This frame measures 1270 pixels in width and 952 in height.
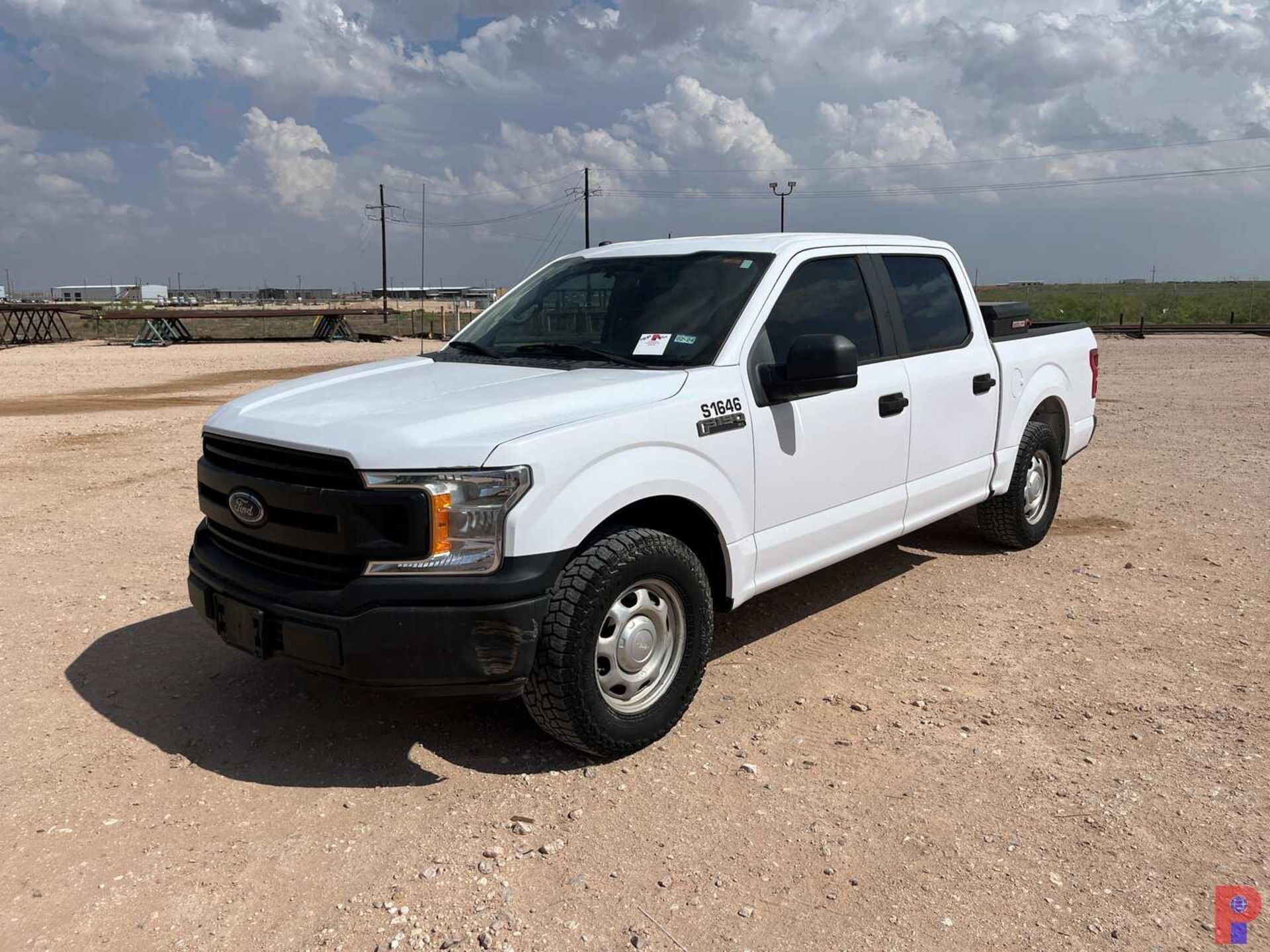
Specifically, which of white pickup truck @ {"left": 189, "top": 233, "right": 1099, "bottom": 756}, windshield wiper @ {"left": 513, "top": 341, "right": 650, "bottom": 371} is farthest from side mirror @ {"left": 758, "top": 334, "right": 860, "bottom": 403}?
windshield wiper @ {"left": 513, "top": 341, "right": 650, "bottom": 371}

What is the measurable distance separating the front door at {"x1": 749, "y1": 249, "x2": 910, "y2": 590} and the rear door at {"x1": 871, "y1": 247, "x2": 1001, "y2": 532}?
6.0 inches

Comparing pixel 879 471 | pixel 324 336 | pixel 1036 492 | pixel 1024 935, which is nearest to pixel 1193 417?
pixel 1036 492

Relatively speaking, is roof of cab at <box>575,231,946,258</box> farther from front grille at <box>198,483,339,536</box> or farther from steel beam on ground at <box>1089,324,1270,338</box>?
steel beam on ground at <box>1089,324,1270,338</box>

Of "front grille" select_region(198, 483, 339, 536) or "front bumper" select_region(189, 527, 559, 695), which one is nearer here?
"front bumper" select_region(189, 527, 559, 695)

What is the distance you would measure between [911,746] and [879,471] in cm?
143

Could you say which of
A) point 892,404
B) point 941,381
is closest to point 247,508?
point 892,404

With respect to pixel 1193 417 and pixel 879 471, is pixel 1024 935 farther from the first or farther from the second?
pixel 1193 417

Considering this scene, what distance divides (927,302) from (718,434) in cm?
214

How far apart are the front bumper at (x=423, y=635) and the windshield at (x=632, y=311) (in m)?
1.28

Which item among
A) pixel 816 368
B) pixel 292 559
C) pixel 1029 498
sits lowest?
pixel 1029 498

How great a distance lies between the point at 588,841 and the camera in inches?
129

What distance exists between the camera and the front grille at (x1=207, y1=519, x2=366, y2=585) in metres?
3.41

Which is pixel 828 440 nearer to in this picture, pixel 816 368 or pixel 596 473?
pixel 816 368

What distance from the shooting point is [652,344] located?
4.27 m
